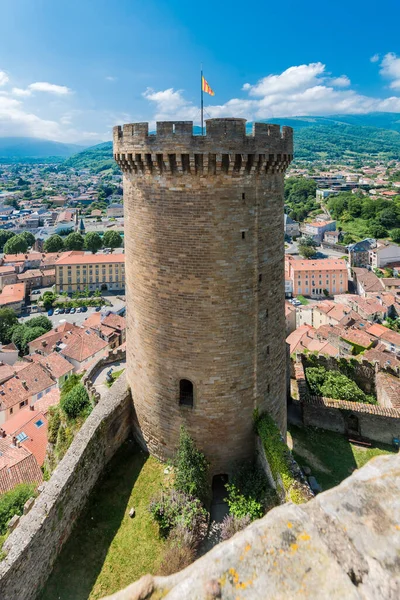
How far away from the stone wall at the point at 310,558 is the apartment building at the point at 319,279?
97035 millimetres

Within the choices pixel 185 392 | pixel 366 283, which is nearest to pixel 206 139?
pixel 185 392

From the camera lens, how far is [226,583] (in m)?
2.72

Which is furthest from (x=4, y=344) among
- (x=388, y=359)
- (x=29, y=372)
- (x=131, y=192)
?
(x=131, y=192)

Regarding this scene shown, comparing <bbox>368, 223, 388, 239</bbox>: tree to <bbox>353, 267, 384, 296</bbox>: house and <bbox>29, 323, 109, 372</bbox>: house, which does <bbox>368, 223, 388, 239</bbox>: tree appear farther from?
<bbox>29, 323, 109, 372</bbox>: house

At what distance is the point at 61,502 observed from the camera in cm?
1218

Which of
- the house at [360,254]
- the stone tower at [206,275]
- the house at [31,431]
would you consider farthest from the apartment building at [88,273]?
the stone tower at [206,275]

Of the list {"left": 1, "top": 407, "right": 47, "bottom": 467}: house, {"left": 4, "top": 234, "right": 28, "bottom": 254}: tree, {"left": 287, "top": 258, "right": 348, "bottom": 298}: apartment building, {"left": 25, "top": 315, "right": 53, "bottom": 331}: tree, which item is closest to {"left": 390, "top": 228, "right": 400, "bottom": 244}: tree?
{"left": 287, "top": 258, "right": 348, "bottom": 298}: apartment building

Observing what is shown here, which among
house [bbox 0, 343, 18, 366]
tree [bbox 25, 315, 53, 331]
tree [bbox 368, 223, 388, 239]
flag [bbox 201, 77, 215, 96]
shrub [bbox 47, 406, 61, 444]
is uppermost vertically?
flag [bbox 201, 77, 215, 96]

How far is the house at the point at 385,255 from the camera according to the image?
110125 millimetres

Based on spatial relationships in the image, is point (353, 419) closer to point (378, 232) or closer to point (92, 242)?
point (92, 242)

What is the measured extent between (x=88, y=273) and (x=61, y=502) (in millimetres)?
100503

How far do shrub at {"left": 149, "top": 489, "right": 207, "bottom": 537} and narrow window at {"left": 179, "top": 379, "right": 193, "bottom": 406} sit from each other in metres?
3.02

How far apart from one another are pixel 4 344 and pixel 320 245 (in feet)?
359

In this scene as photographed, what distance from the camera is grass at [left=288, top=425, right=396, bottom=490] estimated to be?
749 inches
